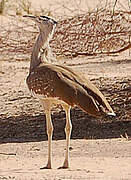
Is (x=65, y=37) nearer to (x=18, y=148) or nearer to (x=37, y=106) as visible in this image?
(x=37, y=106)

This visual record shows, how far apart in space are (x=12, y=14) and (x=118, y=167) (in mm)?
17654

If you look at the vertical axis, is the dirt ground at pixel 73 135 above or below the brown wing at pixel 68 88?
below

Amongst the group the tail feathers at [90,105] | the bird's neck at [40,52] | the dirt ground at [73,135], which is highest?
the bird's neck at [40,52]

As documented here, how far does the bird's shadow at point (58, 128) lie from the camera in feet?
38.4

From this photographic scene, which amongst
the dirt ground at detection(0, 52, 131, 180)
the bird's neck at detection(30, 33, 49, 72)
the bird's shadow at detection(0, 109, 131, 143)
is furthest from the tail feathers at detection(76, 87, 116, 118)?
the bird's shadow at detection(0, 109, 131, 143)

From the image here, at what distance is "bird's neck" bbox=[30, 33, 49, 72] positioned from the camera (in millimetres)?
9250

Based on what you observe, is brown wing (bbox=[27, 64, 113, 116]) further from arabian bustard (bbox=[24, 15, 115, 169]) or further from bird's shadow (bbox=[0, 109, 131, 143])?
bird's shadow (bbox=[0, 109, 131, 143])

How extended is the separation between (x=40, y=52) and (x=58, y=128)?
3.11 meters

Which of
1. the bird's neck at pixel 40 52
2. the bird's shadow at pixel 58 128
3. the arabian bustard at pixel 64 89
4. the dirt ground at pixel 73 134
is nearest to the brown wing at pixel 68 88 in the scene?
the arabian bustard at pixel 64 89

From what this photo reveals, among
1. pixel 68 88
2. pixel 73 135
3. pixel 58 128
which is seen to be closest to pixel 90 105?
pixel 68 88

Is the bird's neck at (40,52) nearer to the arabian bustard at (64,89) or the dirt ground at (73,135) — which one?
the arabian bustard at (64,89)

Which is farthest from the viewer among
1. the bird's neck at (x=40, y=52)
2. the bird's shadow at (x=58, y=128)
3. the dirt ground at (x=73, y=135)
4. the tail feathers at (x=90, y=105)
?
the bird's shadow at (x=58, y=128)

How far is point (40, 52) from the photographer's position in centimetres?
933

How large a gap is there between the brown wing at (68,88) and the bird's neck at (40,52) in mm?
248
